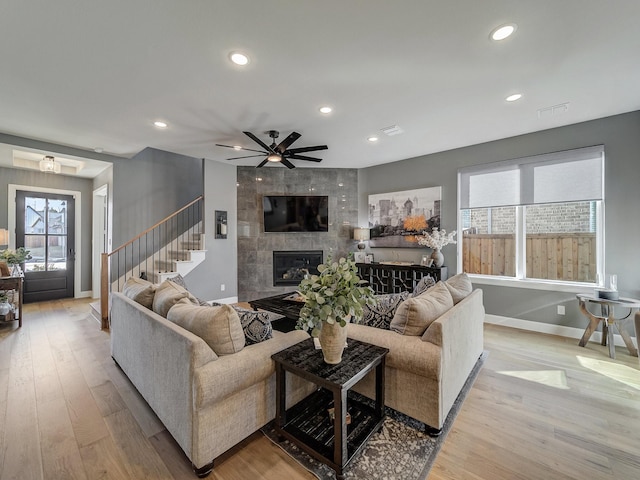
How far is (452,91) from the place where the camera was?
2752 mm

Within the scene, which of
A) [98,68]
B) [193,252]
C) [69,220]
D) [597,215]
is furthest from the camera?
[69,220]

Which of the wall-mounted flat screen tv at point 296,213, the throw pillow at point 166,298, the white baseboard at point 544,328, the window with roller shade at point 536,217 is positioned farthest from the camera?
→ the wall-mounted flat screen tv at point 296,213

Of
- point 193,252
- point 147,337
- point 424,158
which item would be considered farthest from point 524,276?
point 193,252

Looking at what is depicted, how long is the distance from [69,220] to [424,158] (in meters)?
7.46

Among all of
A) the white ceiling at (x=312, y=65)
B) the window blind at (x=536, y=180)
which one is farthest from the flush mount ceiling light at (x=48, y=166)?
the window blind at (x=536, y=180)

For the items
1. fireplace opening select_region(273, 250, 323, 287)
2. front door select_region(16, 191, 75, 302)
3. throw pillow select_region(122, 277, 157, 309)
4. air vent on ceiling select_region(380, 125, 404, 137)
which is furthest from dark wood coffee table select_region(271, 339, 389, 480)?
front door select_region(16, 191, 75, 302)

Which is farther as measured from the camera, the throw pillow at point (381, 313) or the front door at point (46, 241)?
the front door at point (46, 241)

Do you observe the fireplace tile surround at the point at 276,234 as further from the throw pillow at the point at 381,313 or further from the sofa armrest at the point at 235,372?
the sofa armrest at the point at 235,372

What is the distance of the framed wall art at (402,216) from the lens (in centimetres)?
488

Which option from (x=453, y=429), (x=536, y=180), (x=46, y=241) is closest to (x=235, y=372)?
(x=453, y=429)

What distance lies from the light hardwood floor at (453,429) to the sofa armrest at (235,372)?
48cm

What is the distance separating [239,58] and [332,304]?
2.15 metres

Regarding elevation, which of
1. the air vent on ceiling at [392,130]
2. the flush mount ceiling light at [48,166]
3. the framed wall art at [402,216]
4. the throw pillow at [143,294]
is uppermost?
the air vent on ceiling at [392,130]

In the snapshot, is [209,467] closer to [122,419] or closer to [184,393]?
[184,393]
